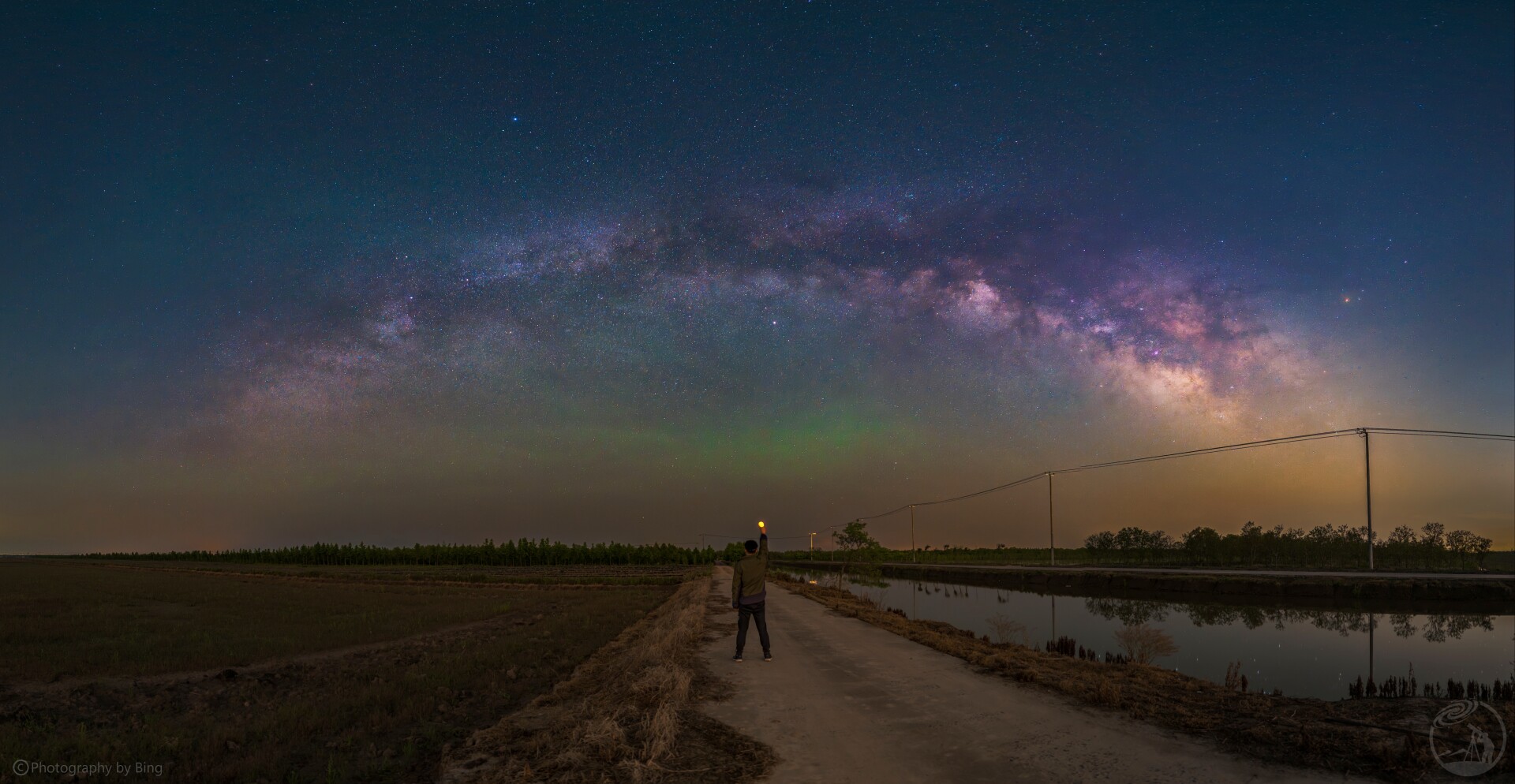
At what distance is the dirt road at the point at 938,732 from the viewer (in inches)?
240

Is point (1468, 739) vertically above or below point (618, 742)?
above

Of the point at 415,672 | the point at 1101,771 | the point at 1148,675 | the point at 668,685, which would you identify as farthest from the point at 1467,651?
the point at 415,672

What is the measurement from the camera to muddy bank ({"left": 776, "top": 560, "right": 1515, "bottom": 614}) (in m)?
30.2

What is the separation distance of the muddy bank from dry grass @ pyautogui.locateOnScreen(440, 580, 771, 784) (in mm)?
33721

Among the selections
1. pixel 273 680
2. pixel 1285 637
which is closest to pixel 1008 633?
pixel 1285 637

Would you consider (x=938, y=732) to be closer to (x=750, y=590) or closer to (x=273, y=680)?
(x=750, y=590)

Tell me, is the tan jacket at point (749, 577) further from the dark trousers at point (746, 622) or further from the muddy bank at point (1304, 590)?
the muddy bank at point (1304, 590)

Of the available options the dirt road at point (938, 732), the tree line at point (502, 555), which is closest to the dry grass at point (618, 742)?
the dirt road at point (938, 732)

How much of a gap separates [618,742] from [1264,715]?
701cm

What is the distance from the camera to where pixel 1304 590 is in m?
34.1

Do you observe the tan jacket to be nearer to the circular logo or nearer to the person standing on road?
the person standing on road

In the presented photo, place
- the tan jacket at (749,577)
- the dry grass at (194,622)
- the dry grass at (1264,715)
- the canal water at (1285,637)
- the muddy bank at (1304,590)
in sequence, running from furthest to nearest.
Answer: the muddy bank at (1304,590) → the dry grass at (194,622) → the canal water at (1285,637) → the tan jacket at (749,577) → the dry grass at (1264,715)

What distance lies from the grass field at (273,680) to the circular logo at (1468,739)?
33.1ft

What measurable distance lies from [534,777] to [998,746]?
452 centimetres
